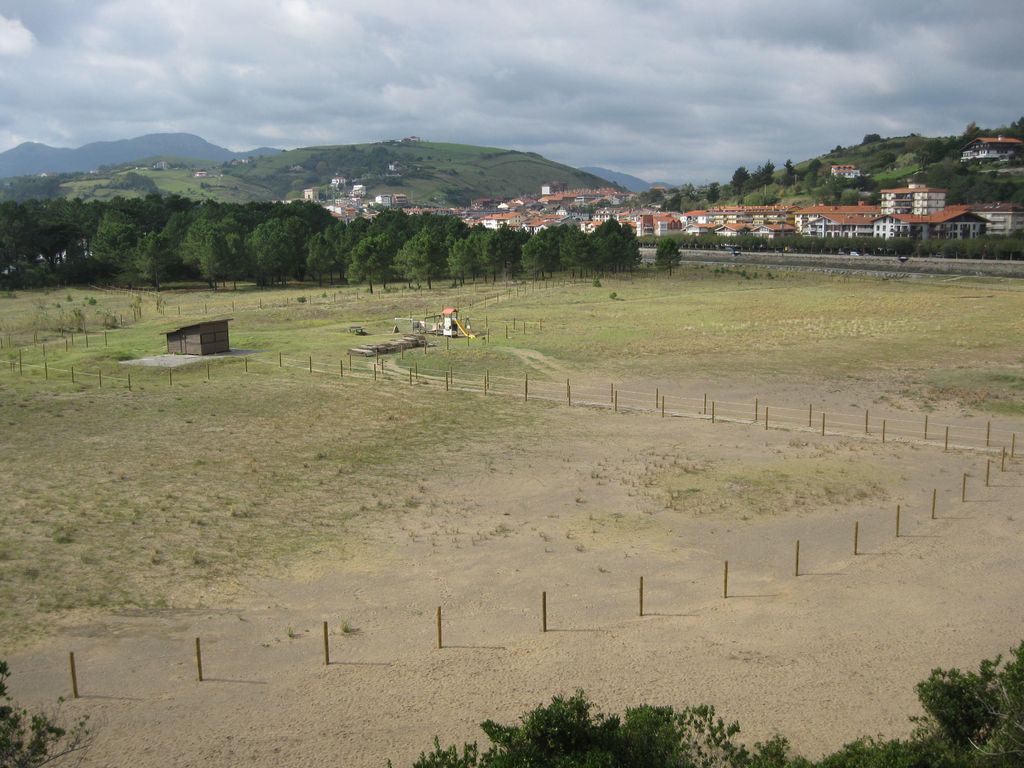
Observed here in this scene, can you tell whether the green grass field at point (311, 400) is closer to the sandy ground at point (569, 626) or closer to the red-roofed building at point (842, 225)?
the sandy ground at point (569, 626)

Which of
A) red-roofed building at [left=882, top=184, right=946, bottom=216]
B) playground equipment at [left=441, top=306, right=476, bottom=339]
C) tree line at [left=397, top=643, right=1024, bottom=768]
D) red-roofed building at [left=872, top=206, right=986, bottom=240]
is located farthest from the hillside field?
red-roofed building at [left=882, top=184, right=946, bottom=216]

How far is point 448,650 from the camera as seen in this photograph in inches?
671

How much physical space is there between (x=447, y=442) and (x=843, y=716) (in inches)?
777

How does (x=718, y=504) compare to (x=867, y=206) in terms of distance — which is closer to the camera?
(x=718, y=504)

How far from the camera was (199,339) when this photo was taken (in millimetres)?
51812

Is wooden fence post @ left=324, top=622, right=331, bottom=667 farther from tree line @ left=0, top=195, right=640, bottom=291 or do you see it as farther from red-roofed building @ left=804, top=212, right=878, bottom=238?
red-roofed building @ left=804, top=212, right=878, bottom=238

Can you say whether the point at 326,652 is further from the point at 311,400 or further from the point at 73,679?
the point at 311,400

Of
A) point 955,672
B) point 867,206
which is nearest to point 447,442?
point 955,672

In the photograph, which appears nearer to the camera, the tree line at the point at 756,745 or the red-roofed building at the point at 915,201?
the tree line at the point at 756,745

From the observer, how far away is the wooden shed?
2041 inches

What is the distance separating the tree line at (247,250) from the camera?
99812 millimetres

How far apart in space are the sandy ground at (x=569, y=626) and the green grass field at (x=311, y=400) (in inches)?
59.8

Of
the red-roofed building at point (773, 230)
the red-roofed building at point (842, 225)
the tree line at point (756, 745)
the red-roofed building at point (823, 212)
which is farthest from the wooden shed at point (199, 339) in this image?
the red-roofed building at point (773, 230)

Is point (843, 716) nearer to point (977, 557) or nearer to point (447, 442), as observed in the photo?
point (977, 557)
